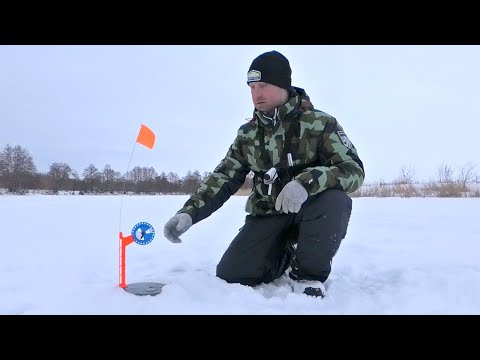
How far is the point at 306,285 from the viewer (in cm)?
205

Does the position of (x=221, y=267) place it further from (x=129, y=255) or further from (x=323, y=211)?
(x=129, y=255)

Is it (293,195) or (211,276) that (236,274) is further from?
(293,195)

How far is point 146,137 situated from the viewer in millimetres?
2094

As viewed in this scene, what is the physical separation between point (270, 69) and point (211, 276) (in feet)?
4.04

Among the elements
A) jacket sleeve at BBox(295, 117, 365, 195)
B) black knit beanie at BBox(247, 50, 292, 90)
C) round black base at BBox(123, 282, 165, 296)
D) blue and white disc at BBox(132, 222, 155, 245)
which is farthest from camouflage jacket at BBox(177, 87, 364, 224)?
round black base at BBox(123, 282, 165, 296)

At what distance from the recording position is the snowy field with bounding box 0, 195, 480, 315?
1.73m

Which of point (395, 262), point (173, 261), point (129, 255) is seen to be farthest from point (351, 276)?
point (129, 255)

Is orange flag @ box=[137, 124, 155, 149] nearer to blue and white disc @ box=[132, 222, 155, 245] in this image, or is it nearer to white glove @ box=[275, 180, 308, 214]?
blue and white disc @ box=[132, 222, 155, 245]

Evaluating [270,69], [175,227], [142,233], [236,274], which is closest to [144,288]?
[142,233]

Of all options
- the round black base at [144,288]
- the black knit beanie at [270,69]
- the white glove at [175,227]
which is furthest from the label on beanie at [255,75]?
the round black base at [144,288]

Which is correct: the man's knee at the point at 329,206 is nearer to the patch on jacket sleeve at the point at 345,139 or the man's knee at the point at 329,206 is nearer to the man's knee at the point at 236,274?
the patch on jacket sleeve at the point at 345,139

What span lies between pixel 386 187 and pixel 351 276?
895 cm

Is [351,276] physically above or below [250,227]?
below

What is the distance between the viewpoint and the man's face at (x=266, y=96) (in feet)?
7.89
